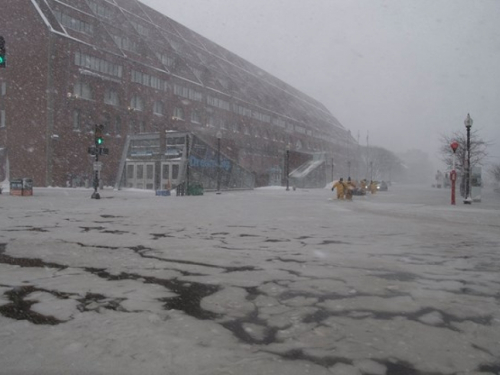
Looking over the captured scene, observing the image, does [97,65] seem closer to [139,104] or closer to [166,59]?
[139,104]

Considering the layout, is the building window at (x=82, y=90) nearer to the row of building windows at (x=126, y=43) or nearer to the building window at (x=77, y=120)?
the building window at (x=77, y=120)

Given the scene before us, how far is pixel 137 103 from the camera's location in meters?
52.1

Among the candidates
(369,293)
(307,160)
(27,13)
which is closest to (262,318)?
(369,293)

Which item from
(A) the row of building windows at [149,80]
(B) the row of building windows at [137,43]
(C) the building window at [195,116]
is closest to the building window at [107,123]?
(A) the row of building windows at [149,80]

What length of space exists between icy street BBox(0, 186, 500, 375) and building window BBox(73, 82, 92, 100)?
4042cm

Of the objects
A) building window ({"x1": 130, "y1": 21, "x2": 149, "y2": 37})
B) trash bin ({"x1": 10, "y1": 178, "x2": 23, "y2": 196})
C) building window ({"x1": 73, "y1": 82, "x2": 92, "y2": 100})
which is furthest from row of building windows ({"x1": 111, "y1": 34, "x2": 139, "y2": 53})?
trash bin ({"x1": 10, "y1": 178, "x2": 23, "y2": 196})

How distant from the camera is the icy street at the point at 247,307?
2.64 metres

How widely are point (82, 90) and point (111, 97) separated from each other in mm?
4163

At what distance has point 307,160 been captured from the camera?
224ft

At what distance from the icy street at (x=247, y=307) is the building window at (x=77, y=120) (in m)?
39.6

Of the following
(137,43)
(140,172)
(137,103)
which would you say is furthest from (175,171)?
(137,43)

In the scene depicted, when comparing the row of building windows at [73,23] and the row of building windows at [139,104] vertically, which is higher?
the row of building windows at [73,23]

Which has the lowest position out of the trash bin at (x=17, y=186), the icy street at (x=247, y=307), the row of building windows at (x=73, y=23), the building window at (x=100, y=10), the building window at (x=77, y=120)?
the icy street at (x=247, y=307)

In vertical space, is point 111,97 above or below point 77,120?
above
